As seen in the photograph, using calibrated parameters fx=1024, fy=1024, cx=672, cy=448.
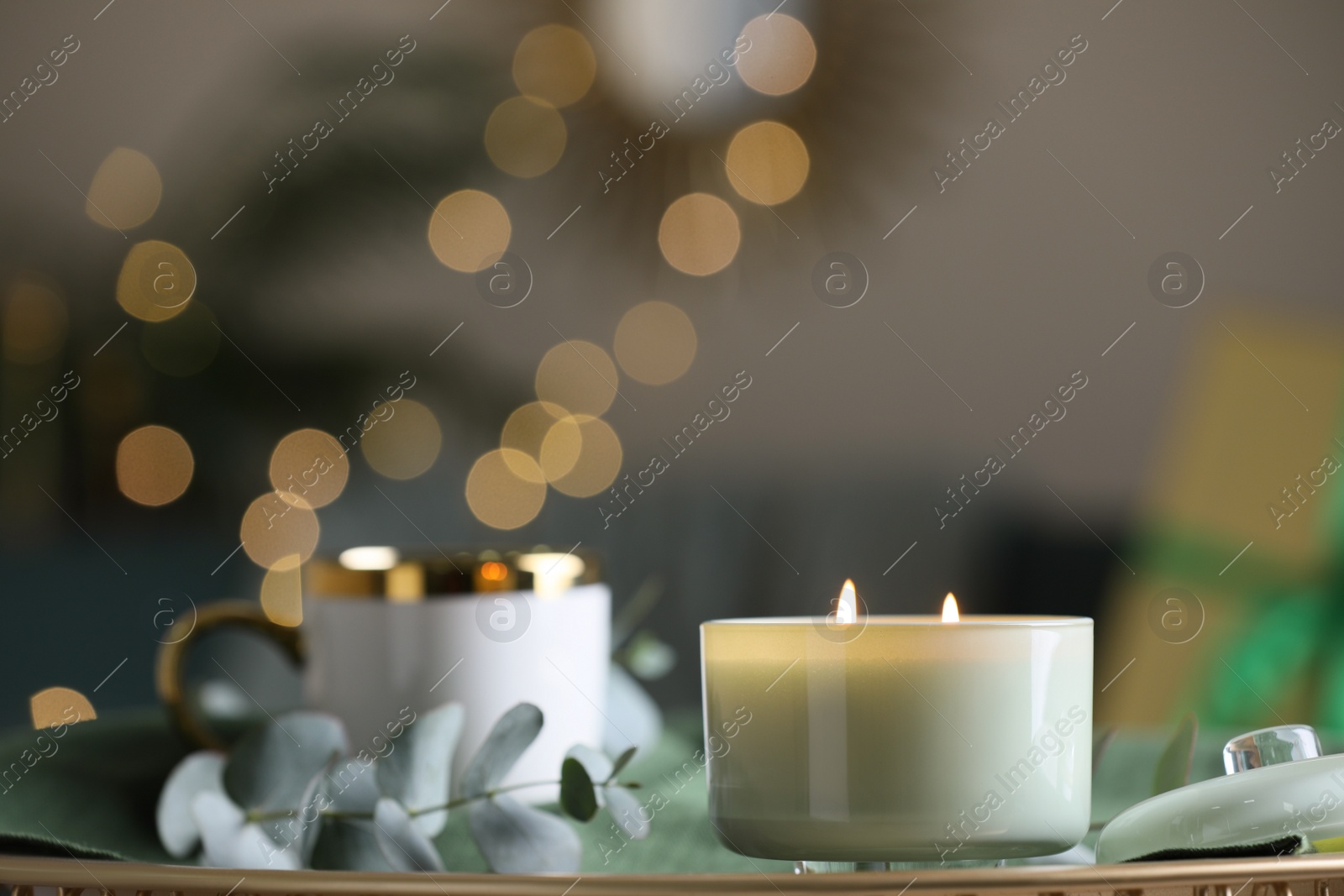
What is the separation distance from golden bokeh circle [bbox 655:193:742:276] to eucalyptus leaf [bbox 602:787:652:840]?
1134mm

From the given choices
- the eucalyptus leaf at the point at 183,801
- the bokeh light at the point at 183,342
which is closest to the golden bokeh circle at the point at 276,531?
the bokeh light at the point at 183,342

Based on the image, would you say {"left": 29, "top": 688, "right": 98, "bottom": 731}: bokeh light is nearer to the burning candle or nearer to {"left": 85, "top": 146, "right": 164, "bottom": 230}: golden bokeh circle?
{"left": 85, "top": 146, "right": 164, "bottom": 230}: golden bokeh circle

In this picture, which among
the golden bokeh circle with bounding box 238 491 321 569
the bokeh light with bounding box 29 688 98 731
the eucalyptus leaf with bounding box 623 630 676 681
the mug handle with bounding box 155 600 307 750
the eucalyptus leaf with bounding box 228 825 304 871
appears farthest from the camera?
the golden bokeh circle with bounding box 238 491 321 569

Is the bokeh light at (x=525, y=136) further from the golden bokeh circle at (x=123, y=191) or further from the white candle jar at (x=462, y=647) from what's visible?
the white candle jar at (x=462, y=647)

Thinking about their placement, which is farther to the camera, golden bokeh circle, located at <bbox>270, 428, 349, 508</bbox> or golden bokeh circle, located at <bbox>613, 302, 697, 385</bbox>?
golden bokeh circle, located at <bbox>613, 302, 697, 385</bbox>

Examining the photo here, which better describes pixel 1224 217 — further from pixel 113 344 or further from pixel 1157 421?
pixel 113 344

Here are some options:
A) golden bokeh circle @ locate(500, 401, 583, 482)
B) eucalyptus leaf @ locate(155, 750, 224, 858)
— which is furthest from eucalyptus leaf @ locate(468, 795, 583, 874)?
golden bokeh circle @ locate(500, 401, 583, 482)

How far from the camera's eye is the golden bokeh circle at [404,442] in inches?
49.9

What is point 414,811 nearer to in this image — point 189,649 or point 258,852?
point 258,852

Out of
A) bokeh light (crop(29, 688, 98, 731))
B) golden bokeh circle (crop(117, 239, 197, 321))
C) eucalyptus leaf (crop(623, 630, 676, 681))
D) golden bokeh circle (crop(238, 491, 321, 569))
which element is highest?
golden bokeh circle (crop(117, 239, 197, 321))

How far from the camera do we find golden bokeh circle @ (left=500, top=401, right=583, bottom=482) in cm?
132

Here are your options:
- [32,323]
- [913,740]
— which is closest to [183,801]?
[913,740]

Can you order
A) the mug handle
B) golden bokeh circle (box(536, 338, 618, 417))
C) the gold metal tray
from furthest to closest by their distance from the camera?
→ 1. golden bokeh circle (box(536, 338, 618, 417))
2. the mug handle
3. the gold metal tray

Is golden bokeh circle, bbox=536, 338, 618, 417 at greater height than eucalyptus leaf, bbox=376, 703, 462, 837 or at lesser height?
greater
